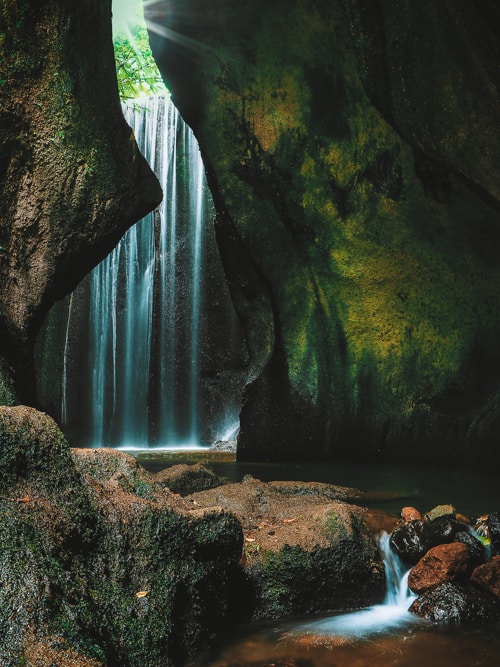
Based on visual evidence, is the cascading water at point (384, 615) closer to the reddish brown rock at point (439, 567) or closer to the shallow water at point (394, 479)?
the reddish brown rock at point (439, 567)

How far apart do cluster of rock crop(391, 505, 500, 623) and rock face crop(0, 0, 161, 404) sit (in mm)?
3418

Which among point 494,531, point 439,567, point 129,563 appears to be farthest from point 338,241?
point 129,563

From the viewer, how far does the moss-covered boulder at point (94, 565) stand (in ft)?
6.14

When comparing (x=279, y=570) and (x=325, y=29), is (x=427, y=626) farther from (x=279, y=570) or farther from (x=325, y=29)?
(x=325, y=29)

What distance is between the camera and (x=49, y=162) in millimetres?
5852

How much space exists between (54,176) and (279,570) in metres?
4.31

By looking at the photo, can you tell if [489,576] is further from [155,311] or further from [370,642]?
[155,311]

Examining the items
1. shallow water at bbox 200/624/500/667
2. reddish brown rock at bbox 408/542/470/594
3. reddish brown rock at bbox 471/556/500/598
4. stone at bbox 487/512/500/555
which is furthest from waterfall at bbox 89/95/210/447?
shallow water at bbox 200/624/500/667

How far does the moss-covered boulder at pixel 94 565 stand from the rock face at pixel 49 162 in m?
2.90

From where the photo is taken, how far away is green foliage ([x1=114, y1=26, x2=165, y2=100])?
1597 centimetres

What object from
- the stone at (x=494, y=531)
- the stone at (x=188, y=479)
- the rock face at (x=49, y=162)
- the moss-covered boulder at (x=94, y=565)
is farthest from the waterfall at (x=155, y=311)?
the moss-covered boulder at (x=94, y=565)

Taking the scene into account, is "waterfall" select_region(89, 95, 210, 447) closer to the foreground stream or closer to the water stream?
the foreground stream

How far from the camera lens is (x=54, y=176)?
5.88 metres

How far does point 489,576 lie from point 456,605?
1.28 feet
